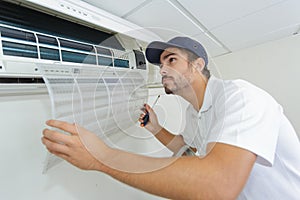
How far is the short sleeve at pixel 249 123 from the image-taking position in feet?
1.77

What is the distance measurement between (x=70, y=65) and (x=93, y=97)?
25 centimetres

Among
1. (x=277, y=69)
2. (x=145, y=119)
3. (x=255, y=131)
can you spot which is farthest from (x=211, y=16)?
(x=277, y=69)

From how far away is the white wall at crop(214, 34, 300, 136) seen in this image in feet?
7.06

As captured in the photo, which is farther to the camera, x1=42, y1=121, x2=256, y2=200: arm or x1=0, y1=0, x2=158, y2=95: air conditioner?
x1=0, y1=0, x2=158, y2=95: air conditioner

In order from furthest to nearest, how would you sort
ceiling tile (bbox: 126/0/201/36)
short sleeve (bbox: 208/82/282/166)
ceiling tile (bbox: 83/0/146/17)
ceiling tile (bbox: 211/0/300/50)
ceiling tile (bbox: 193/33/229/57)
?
ceiling tile (bbox: 193/33/229/57), ceiling tile (bbox: 211/0/300/50), ceiling tile (bbox: 126/0/201/36), ceiling tile (bbox: 83/0/146/17), short sleeve (bbox: 208/82/282/166)

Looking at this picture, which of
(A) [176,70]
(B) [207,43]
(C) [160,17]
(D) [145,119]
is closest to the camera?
(A) [176,70]

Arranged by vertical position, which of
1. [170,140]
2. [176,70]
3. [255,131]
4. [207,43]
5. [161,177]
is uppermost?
[207,43]

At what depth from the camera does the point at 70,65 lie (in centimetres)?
75

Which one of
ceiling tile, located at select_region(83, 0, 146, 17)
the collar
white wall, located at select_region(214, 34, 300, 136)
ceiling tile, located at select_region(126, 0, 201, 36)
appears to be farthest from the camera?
white wall, located at select_region(214, 34, 300, 136)

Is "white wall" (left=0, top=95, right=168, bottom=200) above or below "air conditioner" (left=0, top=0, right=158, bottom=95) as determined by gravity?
below

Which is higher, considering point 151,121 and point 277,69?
point 277,69

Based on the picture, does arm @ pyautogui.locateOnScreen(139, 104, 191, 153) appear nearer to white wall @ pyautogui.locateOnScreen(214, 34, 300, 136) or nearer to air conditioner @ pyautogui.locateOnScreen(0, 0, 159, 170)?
air conditioner @ pyautogui.locateOnScreen(0, 0, 159, 170)

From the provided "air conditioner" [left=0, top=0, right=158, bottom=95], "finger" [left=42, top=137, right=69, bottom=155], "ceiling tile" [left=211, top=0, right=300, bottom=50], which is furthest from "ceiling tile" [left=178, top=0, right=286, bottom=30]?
"finger" [left=42, top=137, right=69, bottom=155]

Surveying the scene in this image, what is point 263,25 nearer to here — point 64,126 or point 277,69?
point 277,69
